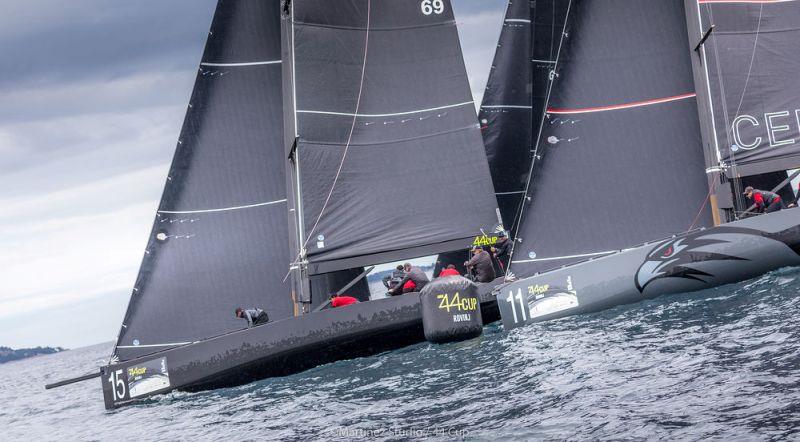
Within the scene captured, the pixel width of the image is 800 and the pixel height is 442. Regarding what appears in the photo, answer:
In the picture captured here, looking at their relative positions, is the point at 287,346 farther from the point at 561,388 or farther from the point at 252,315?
the point at 561,388

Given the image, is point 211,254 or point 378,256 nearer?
point 378,256

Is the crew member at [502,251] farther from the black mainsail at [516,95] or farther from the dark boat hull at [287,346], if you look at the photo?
the dark boat hull at [287,346]

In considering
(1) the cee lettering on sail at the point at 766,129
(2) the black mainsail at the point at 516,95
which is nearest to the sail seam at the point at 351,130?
(2) the black mainsail at the point at 516,95

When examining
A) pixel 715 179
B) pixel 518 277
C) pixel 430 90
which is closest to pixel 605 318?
pixel 518 277

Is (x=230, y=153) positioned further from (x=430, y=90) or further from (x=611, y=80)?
(x=611, y=80)

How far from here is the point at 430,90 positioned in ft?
56.7

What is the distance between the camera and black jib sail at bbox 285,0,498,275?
1631 centimetres

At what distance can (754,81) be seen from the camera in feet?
49.3

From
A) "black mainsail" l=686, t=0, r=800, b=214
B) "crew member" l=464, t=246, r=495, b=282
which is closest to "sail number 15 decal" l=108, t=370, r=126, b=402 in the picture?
"crew member" l=464, t=246, r=495, b=282

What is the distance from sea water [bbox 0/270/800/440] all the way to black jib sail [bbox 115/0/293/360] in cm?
208

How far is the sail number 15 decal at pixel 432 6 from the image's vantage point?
57.7 feet

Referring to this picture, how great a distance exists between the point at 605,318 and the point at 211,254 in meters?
7.55

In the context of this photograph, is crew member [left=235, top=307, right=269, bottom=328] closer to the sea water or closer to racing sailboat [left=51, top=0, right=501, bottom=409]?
racing sailboat [left=51, top=0, right=501, bottom=409]

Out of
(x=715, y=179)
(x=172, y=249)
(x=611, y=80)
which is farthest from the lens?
(x=172, y=249)
